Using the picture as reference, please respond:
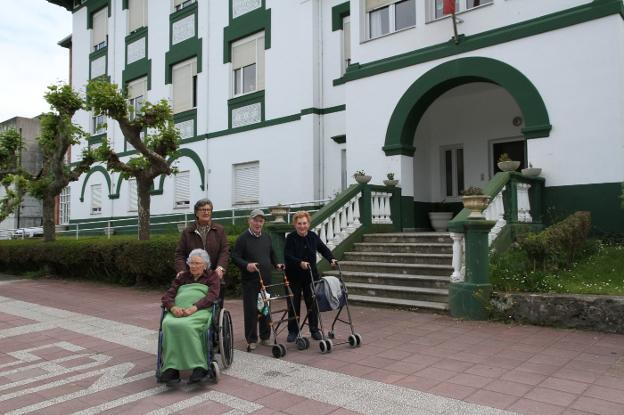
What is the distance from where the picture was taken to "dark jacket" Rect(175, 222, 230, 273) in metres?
5.78

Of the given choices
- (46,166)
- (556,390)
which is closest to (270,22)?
(46,166)

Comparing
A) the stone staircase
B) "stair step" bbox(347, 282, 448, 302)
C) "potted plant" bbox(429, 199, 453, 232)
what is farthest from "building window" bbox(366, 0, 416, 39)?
"stair step" bbox(347, 282, 448, 302)

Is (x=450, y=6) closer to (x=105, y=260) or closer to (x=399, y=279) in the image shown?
(x=399, y=279)

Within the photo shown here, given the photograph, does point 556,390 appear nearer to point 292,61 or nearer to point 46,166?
point 292,61

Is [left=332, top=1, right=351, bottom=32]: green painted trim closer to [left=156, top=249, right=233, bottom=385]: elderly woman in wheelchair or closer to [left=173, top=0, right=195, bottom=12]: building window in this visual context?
[left=173, top=0, right=195, bottom=12]: building window

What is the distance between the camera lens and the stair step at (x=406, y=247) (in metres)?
9.59

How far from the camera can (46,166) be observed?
1709 cm

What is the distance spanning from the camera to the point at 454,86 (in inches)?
455

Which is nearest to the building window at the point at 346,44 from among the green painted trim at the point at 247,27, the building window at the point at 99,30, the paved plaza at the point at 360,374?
the green painted trim at the point at 247,27

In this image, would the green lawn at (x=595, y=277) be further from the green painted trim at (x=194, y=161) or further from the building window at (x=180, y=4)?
the building window at (x=180, y=4)

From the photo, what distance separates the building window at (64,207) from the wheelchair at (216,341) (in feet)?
69.3

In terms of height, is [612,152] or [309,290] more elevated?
[612,152]

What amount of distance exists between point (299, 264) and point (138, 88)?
16.0 m

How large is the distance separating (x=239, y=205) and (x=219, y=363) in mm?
10741
